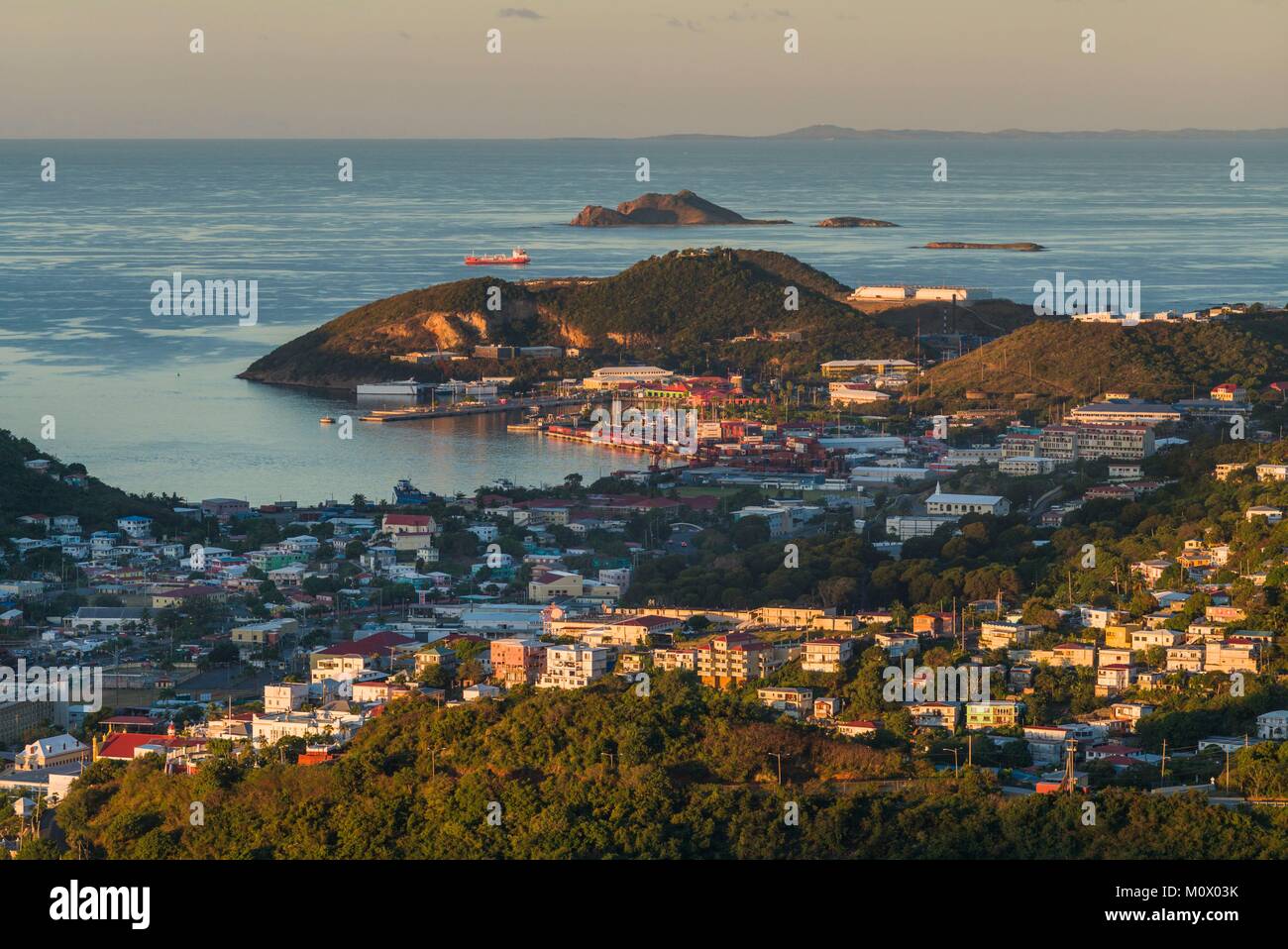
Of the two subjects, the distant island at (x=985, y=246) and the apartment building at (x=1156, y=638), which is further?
the distant island at (x=985, y=246)

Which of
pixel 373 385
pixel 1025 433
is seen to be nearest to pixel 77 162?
pixel 373 385

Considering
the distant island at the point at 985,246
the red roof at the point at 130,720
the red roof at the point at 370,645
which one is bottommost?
the red roof at the point at 130,720

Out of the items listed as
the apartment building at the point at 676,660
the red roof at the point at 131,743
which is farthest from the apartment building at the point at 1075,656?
the red roof at the point at 131,743

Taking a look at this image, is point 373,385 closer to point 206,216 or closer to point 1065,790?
point 1065,790

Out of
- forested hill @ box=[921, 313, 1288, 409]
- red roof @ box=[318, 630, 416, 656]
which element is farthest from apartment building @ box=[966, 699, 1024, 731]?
forested hill @ box=[921, 313, 1288, 409]

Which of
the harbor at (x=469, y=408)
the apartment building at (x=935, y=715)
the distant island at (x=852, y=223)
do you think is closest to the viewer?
the apartment building at (x=935, y=715)

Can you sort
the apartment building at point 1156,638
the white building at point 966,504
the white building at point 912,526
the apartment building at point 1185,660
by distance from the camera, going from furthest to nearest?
the white building at point 966,504, the white building at point 912,526, the apartment building at point 1156,638, the apartment building at point 1185,660

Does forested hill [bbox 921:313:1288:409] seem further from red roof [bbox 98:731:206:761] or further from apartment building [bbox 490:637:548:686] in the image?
red roof [bbox 98:731:206:761]

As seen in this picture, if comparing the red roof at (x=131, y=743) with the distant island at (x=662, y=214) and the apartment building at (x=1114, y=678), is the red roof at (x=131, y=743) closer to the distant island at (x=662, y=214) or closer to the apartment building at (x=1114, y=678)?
the apartment building at (x=1114, y=678)
